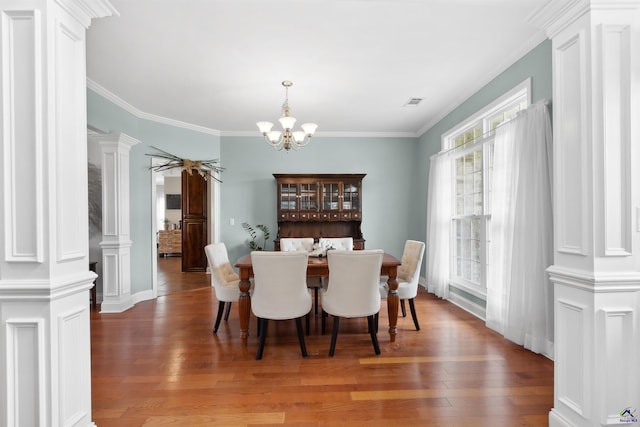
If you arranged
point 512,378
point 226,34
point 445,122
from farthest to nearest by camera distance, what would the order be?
point 445,122, point 226,34, point 512,378

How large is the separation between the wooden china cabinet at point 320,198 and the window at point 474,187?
1627 millimetres

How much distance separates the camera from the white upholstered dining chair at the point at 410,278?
3544 millimetres

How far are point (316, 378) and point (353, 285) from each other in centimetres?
77

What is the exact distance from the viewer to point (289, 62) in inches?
133

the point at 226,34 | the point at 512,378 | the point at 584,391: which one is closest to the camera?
the point at 584,391

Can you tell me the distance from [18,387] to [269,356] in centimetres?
171

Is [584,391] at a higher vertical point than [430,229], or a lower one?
lower

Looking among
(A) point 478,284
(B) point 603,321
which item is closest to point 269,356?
(B) point 603,321

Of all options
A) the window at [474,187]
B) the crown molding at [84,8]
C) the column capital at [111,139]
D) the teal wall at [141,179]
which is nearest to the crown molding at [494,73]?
the window at [474,187]

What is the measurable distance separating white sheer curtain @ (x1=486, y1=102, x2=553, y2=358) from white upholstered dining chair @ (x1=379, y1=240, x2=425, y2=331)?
0.74m

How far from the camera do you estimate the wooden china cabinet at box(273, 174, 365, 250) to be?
19.5 feet

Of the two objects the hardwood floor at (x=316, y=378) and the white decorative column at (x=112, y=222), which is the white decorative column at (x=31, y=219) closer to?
the hardwood floor at (x=316, y=378)

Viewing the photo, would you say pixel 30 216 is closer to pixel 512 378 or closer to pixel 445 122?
pixel 512 378

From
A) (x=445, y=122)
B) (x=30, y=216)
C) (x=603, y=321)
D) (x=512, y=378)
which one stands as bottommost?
(x=512, y=378)
